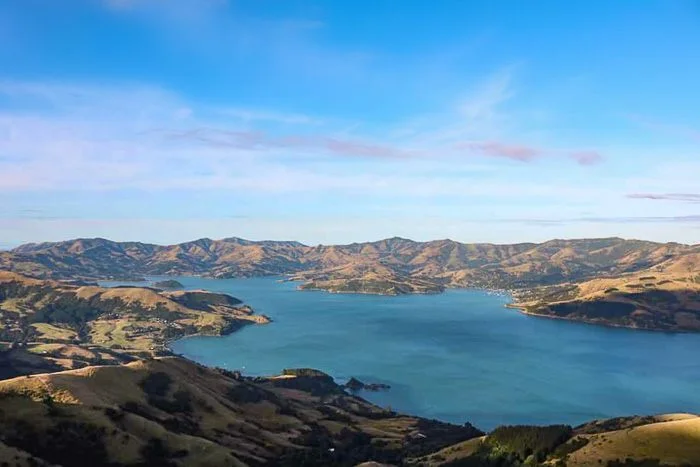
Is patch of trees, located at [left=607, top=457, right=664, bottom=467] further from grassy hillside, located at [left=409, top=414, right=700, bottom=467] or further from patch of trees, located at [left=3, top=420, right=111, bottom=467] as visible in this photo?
patch of trees, located at [left=3, top=420, right=111, bottom=467]

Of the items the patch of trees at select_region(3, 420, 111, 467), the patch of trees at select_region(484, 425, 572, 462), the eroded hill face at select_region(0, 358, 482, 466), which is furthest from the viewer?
the patch of trees at select_region(484, 425, 572, 462)

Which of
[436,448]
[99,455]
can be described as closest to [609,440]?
[436,448]

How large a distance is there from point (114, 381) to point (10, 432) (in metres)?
63.8

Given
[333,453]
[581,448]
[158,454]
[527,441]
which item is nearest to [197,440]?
[158,454]

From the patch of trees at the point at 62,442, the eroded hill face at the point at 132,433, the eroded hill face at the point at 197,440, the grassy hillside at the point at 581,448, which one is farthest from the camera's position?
the grassy hillside at the point at 581,448

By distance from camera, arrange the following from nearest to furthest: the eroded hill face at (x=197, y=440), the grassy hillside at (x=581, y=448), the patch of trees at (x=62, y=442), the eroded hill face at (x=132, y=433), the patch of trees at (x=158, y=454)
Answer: the patch of trees at (x=62, y=442)
the eroded hill face at (x=132, y=433)
the eroded hill face at (x=197, y=440)
the patch of trees at (x=158, y=454)
the grassy hillside at (x=581, y=448)

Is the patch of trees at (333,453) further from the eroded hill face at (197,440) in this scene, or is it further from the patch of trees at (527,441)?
the patch of trees at (527,441)

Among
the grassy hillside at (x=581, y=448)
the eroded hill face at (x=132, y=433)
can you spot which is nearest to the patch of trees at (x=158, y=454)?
the eroded hill face at (x=132, y=433)

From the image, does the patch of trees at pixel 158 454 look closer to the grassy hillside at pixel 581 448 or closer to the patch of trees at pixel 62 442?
the patch of trees at pixel 62 442

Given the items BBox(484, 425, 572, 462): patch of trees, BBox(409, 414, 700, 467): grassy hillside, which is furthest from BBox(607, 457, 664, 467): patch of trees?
BBox(484, 425, 572, 462): patch of trees

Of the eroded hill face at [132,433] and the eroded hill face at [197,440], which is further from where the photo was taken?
the eroded hill face at [197,440]

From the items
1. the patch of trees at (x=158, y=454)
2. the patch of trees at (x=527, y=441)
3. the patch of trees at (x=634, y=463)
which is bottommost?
the patch of trees at (x=527, y=441)

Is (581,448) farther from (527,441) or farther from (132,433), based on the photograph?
(132,433)

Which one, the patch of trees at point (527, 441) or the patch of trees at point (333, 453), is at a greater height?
the patch of trees at point (527, 441)
